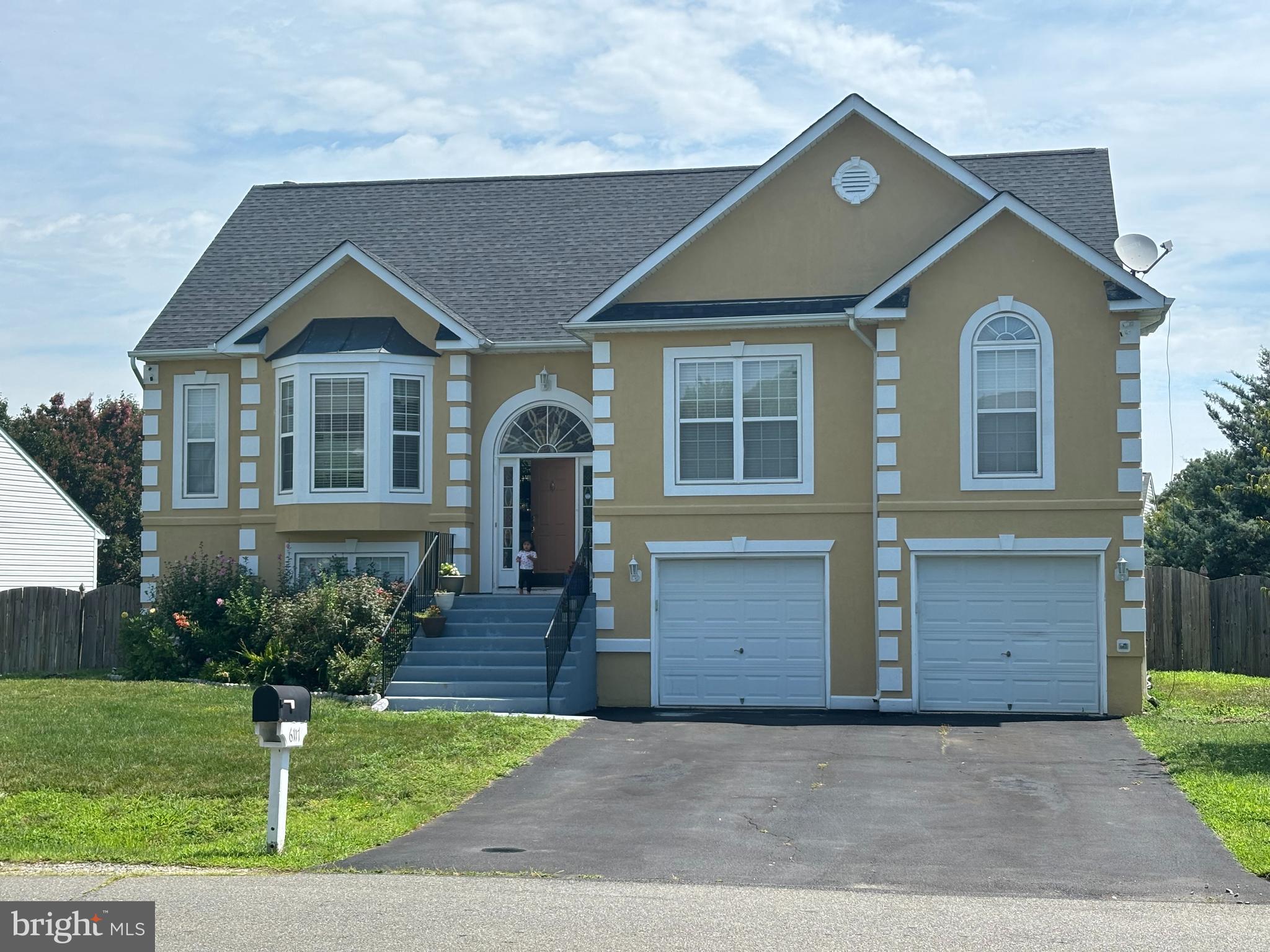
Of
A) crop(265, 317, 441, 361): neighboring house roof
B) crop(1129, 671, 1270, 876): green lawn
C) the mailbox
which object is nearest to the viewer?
the mailbox

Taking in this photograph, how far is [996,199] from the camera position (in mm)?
19406

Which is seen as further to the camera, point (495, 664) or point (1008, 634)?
point (495, 664)

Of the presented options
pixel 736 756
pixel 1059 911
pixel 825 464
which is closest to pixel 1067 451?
pixel 825 464

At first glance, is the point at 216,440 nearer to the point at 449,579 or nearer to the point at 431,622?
the point at 449,579

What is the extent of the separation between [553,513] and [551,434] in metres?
1.23

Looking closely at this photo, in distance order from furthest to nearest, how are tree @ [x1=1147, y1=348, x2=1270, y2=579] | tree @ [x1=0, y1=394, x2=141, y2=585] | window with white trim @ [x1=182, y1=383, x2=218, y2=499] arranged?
tree @ [x1=0, y1=394, x2=141, y2=585] → tree @ [x1=1147, y1=348, x2=1270, y2=579] → window with white trim @ [x1=182, y1=383, x2=218, y2=499]

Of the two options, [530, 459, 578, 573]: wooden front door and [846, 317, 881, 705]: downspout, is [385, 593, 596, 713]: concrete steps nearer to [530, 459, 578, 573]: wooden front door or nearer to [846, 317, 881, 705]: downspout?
[530, 459, 578, 573]: wooden front door

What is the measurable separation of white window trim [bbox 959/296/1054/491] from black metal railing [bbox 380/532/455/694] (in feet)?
24.9

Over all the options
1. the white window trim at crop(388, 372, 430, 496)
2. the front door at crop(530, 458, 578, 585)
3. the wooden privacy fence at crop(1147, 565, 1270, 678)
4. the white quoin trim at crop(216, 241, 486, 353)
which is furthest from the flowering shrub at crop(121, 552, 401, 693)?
the wooden privacy fence at crop(1147, 565, 1270, 678)

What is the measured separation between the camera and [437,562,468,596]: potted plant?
21266 mm

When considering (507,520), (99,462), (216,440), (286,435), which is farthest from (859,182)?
(99,462)

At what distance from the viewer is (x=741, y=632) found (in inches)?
811

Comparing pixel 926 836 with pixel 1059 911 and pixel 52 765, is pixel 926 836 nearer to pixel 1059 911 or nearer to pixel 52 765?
pixel 1059 911

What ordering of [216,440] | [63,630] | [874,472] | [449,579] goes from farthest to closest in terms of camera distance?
1. [63,630]
2. [216,440]
3. [449,579]
4. [874,472]
